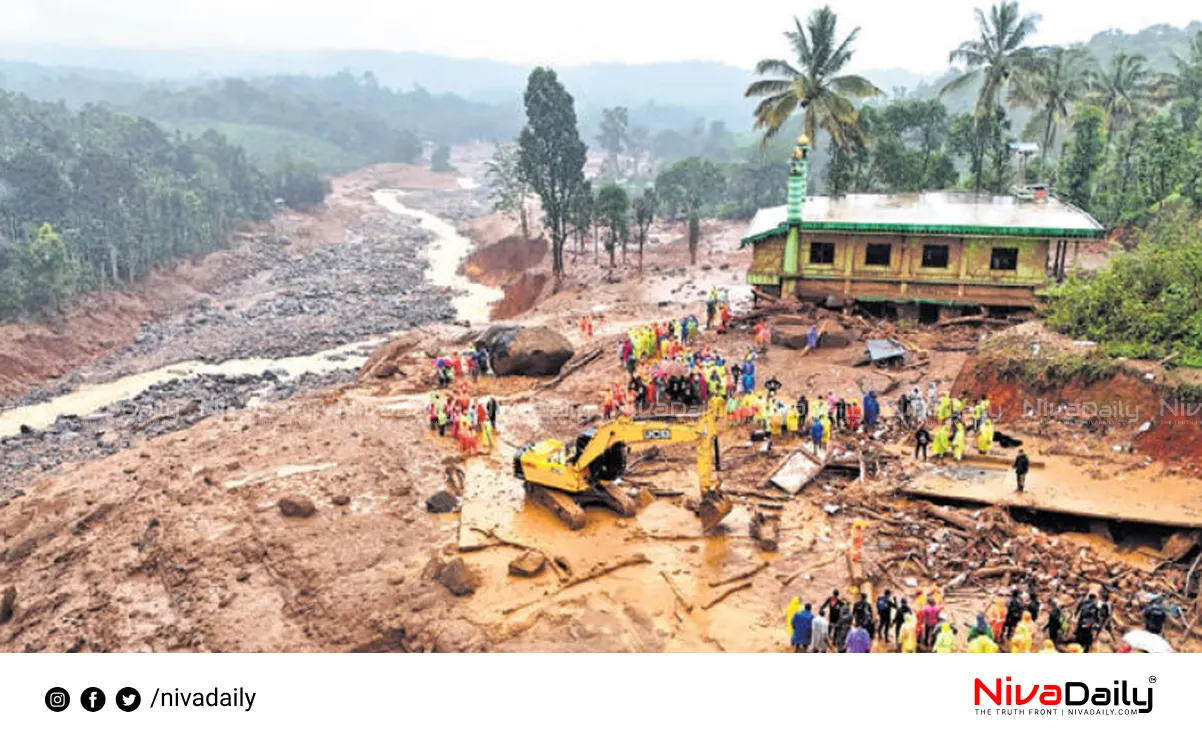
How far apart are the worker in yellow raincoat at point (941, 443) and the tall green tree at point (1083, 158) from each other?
29.8m

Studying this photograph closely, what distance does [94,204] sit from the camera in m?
57.2

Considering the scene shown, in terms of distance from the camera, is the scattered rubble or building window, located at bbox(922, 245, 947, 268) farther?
building window, located at bbox(922, 245, 947, 268)

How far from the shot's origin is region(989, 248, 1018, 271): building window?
98.5 feet

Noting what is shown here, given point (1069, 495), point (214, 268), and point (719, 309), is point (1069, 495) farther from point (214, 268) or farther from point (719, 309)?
point (214, 268)

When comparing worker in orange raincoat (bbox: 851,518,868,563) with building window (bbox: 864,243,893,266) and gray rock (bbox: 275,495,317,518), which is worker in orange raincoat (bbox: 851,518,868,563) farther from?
building window (bbox: 864,243,893,266)

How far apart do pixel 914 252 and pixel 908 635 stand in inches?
791

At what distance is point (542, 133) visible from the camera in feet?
160

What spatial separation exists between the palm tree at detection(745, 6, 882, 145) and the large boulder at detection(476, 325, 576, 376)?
40.2 feet

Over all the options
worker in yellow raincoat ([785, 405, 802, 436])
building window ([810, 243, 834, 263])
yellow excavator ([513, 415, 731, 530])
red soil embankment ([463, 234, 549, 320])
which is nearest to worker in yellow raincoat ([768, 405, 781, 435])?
worker in yellow raincoat ([785, 405, 802, 436])

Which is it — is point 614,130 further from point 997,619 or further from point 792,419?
point 997,619

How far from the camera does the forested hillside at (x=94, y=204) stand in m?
45.1

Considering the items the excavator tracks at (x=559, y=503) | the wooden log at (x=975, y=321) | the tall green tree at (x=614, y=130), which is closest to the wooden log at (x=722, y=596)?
the excavator tracks at (x=559, y=503)

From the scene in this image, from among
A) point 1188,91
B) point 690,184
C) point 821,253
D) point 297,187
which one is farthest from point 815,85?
point 297,187
